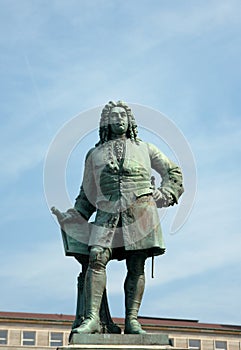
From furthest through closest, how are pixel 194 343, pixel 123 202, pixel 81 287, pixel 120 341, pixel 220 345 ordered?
pixel 220 345 → pixel 194 343 → pixel 81 287 → pixel 123 202 → pixel 120 341

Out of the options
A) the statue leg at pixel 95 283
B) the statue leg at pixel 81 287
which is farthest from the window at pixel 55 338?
the statue leg at pixel 95 283

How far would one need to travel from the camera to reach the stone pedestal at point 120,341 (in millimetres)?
11141

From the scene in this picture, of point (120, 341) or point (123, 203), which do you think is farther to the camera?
point (123, 203)

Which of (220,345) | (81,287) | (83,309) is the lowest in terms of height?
(83,309)

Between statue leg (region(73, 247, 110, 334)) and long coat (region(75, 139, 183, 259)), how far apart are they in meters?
0.16

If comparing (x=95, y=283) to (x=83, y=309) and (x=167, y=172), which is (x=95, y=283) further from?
(x=167, y=172)

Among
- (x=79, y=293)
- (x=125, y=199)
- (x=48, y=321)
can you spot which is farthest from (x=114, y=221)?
(x=48, y=321)

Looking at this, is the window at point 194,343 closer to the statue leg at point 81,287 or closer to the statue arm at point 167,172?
the statue arm at point 167,172

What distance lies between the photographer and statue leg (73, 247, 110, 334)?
38.3 feet

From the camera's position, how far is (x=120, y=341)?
37.3ft

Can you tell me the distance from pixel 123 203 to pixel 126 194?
5.7 inches

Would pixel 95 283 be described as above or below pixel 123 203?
below

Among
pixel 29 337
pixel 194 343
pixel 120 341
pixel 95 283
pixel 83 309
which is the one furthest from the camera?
pixel 194 343

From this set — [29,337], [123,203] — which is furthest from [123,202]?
[29,337]
